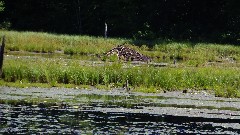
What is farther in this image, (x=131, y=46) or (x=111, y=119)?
(x=131, y=46)

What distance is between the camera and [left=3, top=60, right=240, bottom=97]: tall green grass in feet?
100

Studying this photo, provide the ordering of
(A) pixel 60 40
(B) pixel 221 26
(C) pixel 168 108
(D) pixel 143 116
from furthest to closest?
(B) pixel 221 26 → (A) pixel 60 40 → (C) pixel 168 108 → (D) pixel 143 116

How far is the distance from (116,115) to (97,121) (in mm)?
1612

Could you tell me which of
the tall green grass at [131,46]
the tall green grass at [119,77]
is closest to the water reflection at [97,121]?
the tall green grass at [119,77]

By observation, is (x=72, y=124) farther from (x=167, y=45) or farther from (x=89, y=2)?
(x=89, y=2)

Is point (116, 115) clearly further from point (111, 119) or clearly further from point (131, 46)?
point (131, 46)

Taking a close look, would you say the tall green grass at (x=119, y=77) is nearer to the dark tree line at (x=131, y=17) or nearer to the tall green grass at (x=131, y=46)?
the tall green grass at (x=131, y=46)

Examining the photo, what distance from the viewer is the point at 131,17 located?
2899 inches

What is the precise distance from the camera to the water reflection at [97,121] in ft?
66.9

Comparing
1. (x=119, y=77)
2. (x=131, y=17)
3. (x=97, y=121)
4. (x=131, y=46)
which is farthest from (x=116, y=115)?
(x=131, y=17)

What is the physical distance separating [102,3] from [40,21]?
6943 mm

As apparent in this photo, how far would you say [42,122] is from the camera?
21.4 meters

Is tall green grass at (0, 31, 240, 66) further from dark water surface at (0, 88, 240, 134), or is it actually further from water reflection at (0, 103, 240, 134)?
water reflection at (0, 103, 240, 134)

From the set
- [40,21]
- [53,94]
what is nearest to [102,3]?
[40,21]
